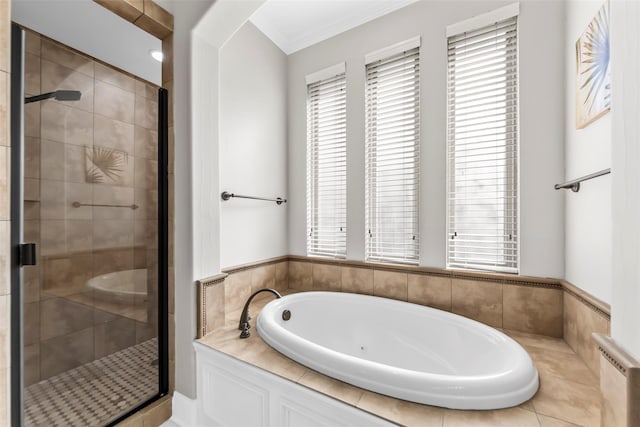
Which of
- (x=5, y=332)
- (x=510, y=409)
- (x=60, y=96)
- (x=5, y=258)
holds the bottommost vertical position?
(x=510, y=409)

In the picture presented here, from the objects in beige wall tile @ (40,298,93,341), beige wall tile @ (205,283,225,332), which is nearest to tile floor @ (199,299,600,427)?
beige wall tile @ (205,283,225,332)

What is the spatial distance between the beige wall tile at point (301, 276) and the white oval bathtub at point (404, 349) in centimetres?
33

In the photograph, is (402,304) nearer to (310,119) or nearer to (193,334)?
(193,334)

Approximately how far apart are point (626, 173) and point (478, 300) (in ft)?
4.13

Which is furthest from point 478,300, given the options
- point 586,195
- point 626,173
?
point 626,173

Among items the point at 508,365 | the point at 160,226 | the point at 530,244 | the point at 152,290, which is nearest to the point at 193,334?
the point at 152,290

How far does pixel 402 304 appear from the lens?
1.85 m

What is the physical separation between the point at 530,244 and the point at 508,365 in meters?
0.77

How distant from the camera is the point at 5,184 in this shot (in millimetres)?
1025

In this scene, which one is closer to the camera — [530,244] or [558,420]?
[558,420]

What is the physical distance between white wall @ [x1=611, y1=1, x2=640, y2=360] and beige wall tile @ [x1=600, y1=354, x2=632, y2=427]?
8cm

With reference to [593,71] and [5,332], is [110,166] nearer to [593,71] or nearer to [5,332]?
[5,332]

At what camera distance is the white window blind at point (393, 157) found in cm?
200

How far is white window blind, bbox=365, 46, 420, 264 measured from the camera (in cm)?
200
